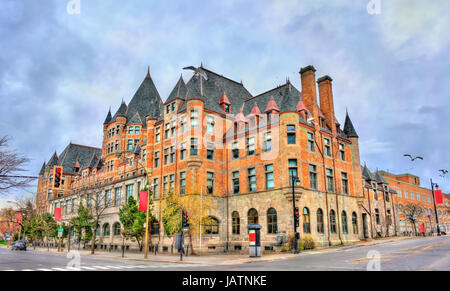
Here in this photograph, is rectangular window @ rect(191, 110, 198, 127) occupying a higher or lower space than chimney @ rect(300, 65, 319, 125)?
lower

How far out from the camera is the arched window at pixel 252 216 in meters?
39.5

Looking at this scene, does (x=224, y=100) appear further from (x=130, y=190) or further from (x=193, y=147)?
(x=130, y=190)

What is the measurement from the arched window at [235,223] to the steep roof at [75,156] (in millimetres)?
50909

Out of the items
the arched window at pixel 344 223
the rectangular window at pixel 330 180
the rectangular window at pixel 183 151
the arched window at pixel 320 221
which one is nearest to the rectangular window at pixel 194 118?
the rectangular window at pixel 183 151

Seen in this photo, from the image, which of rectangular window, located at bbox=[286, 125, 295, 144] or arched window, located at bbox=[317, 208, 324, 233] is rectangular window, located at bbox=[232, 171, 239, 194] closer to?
rectangular window, located at bbox=[286, 125, 295, 144]

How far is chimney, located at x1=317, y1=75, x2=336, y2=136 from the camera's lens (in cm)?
4456

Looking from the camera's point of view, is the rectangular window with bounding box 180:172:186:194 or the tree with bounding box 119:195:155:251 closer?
the rectangular window with bounding box 180:172:186:194

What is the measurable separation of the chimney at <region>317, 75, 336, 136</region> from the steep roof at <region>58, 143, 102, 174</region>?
188ft

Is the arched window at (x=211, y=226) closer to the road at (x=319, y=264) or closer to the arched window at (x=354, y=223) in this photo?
the road at (x=319, y=264)

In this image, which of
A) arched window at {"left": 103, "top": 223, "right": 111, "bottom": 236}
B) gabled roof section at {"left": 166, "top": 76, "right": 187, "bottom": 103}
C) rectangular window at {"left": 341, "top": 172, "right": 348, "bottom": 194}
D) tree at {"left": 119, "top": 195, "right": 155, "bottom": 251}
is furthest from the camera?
arched window at {"left": 103, "top": 223, "right": 111, "bottom": 236}

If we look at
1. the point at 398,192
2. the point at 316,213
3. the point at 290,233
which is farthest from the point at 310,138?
the point at 398,192

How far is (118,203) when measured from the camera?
5625 cm

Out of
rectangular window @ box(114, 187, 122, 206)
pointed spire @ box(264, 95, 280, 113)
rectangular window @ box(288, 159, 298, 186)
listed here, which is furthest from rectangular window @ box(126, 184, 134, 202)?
rectangular window @ box(288, 159, 298, 186)
